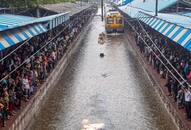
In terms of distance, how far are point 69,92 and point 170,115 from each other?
747 cm

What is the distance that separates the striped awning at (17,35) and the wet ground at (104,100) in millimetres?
3532

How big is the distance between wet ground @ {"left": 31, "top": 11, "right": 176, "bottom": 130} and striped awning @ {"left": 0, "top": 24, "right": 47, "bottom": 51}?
3.53 m

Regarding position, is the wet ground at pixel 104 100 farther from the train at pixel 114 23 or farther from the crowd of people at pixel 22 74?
the train at pixel 114 23

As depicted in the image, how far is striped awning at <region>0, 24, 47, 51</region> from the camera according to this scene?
1870 cm

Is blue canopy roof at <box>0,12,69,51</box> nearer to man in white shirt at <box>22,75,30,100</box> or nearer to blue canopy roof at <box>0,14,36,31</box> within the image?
blue canopy roof at <box>0,14,36,31</box>

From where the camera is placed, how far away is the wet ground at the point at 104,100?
18.5m

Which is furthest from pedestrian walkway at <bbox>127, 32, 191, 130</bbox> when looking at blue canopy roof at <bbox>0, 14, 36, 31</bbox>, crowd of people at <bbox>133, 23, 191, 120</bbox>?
blue canopy roof at <bbox>0, 14, 36, 31</bbox>

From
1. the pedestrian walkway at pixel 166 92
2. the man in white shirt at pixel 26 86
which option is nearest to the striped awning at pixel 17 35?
the man in white shirt at pixel 26 86

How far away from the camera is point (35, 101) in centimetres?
2014

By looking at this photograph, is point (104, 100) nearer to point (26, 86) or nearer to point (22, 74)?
point (26, 86)

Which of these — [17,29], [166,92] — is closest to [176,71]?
[166,92]

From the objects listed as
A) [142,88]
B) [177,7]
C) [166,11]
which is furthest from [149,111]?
[166,11]

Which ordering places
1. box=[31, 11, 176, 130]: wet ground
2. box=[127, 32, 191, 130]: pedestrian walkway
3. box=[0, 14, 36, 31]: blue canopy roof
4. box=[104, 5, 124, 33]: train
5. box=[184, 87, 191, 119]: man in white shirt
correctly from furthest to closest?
box=[104, 5, 124, 33]: train
box=[0, 14, 36, 31]: blue canopy roof
box=[31, 11, 176, 130]: wet ground
box=[184, 87, 191, 119]: man in white shirt
box=[127, 32, 191, 130]: pedestrian walkway

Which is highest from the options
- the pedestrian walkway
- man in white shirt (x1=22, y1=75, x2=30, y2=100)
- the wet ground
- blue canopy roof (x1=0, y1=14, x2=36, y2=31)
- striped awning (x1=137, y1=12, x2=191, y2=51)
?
blue canopy roof (x1=0, y1=14, x2=36, y2=31)
